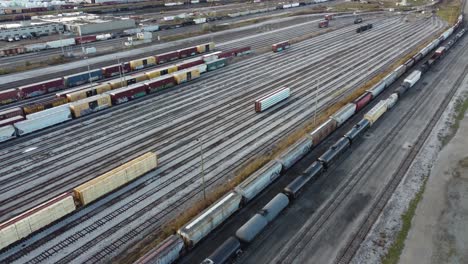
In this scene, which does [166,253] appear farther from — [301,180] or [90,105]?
[90,105]

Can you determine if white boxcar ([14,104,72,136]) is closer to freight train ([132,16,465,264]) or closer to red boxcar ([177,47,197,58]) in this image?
freight train ([132,16,465,264])

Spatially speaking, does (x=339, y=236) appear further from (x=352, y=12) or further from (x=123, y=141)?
(x=352, y=12)

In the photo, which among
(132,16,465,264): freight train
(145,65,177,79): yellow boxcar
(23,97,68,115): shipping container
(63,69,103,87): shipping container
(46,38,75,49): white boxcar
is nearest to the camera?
(132,16,465,264): freight train

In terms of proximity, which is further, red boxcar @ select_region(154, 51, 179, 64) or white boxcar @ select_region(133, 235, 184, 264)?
red boxcar @ select_region(154, 51, 179, 64)

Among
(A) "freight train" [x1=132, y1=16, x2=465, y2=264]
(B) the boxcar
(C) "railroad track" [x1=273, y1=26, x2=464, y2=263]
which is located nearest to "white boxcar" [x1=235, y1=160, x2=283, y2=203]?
(A) "freight train" [x1=132, y1=16, x2=465, y2=264]

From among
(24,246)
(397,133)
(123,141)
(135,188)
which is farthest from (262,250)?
(397,133)

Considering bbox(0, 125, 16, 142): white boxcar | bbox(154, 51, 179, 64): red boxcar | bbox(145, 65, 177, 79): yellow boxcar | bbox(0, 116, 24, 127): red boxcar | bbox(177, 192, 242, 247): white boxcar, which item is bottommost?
bbox(177, 192, 242, 247): white boxcar
